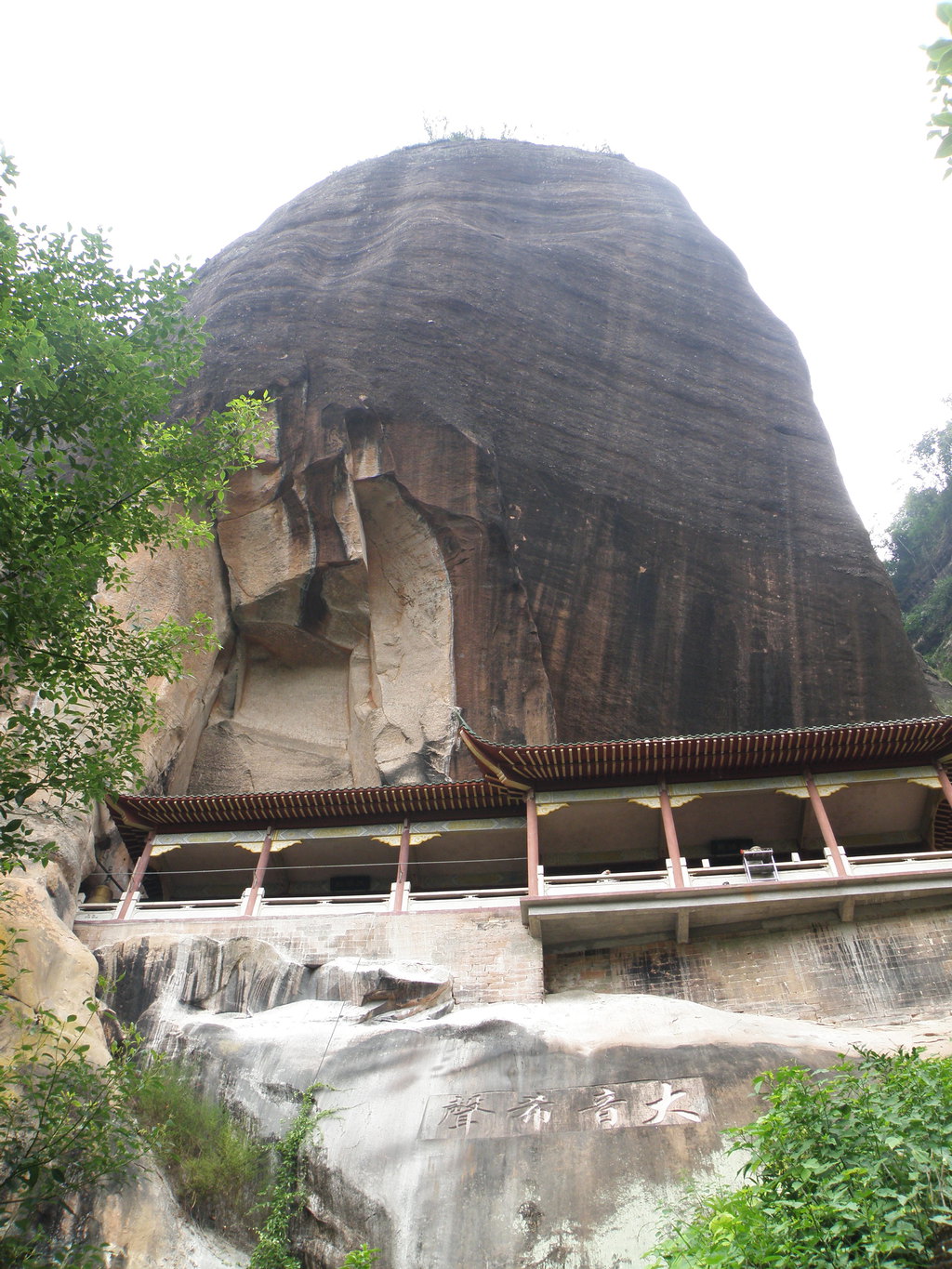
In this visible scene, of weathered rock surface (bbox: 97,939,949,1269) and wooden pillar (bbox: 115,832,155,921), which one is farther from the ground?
weathered rock surface (bbox: 97,939,949,1269)

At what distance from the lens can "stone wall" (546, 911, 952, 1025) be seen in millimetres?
12180

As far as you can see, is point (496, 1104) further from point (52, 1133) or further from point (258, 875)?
point (258, 875)

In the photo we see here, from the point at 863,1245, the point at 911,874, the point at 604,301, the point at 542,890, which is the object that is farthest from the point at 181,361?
the point at 604,301

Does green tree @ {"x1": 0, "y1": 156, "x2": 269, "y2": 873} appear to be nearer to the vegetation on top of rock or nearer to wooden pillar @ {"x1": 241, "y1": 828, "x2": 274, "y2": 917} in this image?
wooden pillar @ {"x1": 241, "y1": 828, "x2": 274, "y2": 917}

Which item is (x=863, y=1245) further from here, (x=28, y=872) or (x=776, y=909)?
(x=28, y=872)

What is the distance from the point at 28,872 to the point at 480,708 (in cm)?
731

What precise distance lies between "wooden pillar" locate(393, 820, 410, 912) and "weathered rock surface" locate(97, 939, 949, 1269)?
2002 mm

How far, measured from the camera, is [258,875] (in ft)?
50.4

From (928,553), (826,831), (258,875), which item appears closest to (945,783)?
(826,831)

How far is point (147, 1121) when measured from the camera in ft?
33.0

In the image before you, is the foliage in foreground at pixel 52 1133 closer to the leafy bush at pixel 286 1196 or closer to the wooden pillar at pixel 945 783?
the leafy bush at pixel 286 1196

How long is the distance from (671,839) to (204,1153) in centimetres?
689

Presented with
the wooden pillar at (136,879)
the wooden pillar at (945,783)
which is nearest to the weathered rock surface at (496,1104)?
the wooden pillar at (136,879)

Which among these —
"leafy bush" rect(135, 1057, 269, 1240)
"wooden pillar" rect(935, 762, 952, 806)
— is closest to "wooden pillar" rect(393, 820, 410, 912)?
"leafy bush" rect(135, 1057, 269, 1240)
